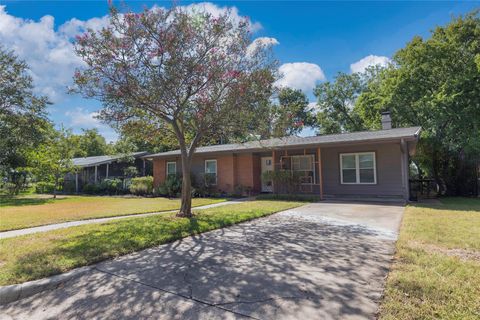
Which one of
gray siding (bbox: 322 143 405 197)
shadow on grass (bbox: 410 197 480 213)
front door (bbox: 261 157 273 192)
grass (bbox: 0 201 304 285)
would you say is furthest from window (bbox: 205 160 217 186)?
shadow on grass (bbox: 410 197 480 213)

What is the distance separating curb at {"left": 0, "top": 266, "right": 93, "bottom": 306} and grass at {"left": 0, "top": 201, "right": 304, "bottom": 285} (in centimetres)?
16

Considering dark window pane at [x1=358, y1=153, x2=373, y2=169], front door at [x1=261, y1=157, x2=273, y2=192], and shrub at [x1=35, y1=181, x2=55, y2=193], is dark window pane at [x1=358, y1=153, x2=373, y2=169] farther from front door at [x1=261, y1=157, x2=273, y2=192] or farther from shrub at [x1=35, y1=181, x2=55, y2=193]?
shrub at [x1=35, y1=181, x2=55, y2=193]

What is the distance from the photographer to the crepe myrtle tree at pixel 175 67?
674 cm

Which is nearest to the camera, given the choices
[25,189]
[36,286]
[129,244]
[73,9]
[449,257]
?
[36,286]

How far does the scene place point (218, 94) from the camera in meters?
7.56

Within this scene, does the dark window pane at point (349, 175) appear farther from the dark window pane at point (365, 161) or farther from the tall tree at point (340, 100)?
the tall tree at point (340, 100)

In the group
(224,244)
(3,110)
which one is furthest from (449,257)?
(3,110)

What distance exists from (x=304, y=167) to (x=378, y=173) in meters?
3.71

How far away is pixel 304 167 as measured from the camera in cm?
1498

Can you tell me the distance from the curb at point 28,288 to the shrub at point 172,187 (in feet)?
42.0

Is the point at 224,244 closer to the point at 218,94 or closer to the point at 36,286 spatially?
the point at 36,286

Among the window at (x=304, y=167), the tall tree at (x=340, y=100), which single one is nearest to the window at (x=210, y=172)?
the window at (x=304, y=167)

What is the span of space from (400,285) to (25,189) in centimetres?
3018

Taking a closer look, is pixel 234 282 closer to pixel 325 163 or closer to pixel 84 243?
pixel 84 243
